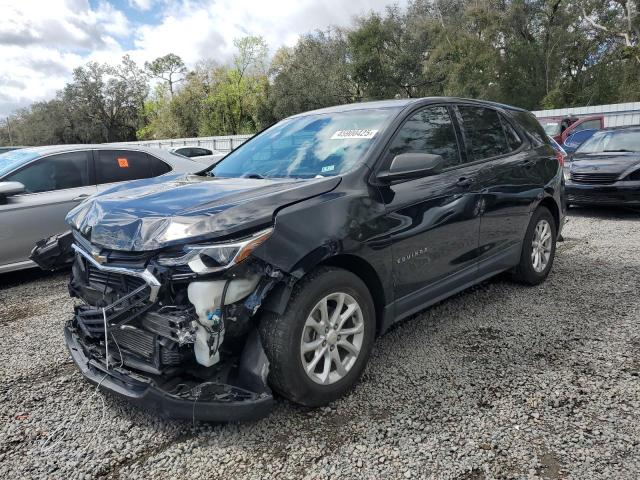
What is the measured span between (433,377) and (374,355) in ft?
1.58

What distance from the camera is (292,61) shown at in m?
49.3

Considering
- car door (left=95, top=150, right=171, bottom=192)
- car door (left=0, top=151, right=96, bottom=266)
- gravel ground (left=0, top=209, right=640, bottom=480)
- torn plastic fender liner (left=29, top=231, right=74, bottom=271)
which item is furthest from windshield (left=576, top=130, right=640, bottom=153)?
torn plastic fender liner (left=29, top=231, right=74, bottom=271)

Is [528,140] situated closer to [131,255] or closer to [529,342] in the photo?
[529,342]

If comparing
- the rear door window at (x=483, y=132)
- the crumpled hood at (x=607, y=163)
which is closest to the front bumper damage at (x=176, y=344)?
the rear door window at (x=483, y=132)

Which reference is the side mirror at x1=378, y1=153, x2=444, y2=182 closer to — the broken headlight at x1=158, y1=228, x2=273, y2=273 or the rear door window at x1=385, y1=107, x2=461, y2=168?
the rear door window at x1=385, y1=107, x2=461, y2=168

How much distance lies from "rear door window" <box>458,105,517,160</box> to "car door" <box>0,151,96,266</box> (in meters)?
4.32

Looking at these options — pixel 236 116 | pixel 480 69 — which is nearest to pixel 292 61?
pixel 236 116

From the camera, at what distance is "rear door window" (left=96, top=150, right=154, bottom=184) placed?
6.11 m

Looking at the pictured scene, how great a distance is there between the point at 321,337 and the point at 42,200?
424cm

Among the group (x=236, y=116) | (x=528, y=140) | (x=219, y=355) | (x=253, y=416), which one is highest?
(x=236, y=116)

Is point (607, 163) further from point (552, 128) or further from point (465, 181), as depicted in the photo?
point (552, 128)

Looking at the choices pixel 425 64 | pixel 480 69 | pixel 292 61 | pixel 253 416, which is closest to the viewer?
pixel 253 416

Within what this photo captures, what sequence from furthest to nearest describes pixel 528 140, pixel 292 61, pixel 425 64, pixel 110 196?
pixel 292 61
pixel 425 64
pixel 528 140
pixel 110 196

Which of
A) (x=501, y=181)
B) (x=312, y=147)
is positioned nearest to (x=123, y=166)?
(x=312, y=147)
